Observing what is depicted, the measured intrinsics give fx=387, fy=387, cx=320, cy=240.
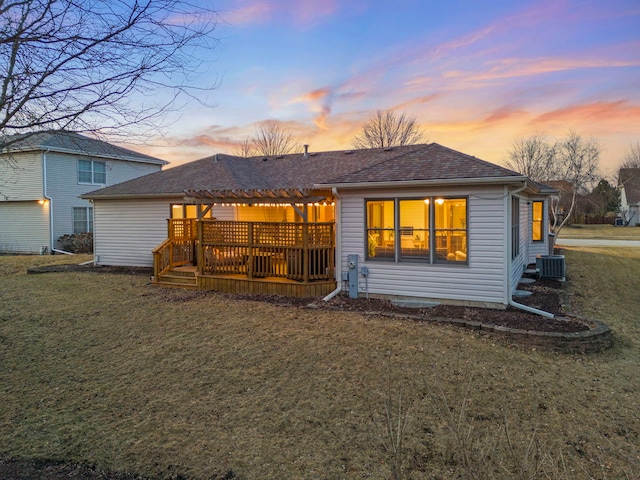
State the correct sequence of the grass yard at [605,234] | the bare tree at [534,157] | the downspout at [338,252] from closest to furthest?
the downspout at [338,252] → the bare tree at [534,157] → the grass yard at [605,234]

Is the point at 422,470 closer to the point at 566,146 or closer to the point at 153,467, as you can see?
the point at 153,467

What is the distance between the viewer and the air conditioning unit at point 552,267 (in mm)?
11398

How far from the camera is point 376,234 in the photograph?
900cm

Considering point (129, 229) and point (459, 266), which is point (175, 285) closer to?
point (129, 229)

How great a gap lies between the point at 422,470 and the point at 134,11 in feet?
15.4

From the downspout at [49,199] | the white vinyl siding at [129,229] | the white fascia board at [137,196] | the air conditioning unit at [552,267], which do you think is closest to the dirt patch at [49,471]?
the white fascia board at [137,196]

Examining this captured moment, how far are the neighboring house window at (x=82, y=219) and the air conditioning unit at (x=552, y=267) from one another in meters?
21.9

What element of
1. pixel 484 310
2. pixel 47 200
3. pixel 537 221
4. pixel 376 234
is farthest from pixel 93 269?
pixel 537 221

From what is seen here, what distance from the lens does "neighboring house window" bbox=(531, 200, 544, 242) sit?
1409cm

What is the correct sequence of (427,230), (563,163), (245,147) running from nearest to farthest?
1. (427,230)
2. (563,163)
3. (245,147)

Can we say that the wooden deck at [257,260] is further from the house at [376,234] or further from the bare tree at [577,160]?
the bare tree at [577,160]

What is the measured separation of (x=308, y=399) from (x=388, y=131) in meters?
32.3

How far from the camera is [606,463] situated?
332 centimetres

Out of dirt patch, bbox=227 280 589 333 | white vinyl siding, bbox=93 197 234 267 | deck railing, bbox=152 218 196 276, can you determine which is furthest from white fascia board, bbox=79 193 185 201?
dirt patch, bbox=227 280 589 333
